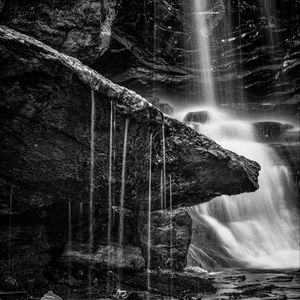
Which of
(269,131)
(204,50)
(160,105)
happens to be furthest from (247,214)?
(204,50)

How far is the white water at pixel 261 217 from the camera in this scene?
14383 millimetres

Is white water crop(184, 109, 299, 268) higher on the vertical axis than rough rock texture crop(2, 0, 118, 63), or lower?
lower

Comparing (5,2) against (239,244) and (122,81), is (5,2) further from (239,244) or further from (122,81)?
(122,81)

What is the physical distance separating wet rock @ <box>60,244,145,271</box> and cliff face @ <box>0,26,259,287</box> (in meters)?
0.09

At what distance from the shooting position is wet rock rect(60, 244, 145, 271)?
25.1 ft

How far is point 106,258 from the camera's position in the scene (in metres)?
7.85

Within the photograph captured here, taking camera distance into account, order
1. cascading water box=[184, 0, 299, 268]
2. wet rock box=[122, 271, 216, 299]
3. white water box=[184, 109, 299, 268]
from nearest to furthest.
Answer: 1. wet rock box=[122, 271, 216, 299]
2. cascading water box=[184, 0, 299, 268]
3. white water box=[184, 109, 299, 268]

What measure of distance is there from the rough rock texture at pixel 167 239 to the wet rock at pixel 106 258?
530mm

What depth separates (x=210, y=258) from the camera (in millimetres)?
12156

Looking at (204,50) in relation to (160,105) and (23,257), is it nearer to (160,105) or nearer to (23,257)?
(160,105)

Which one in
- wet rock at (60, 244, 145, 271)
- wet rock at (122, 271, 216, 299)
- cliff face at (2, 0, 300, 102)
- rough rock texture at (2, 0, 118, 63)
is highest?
cliff face at (2, 0, 300, 102)

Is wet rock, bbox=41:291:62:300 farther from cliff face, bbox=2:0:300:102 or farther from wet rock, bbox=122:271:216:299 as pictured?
cliff face, bbox=2:0:300:102

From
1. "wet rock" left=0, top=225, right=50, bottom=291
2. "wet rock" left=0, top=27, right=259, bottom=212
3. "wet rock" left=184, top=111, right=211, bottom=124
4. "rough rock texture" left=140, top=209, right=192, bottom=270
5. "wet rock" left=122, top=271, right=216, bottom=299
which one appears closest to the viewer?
"wet rock" left=0, top=27, right=259, bottom=212

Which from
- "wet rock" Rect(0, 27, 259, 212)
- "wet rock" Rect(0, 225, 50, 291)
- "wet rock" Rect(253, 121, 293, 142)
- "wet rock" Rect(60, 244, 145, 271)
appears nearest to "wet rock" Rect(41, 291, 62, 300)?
"wet rock" Rect(0, 225, 50, 291)
